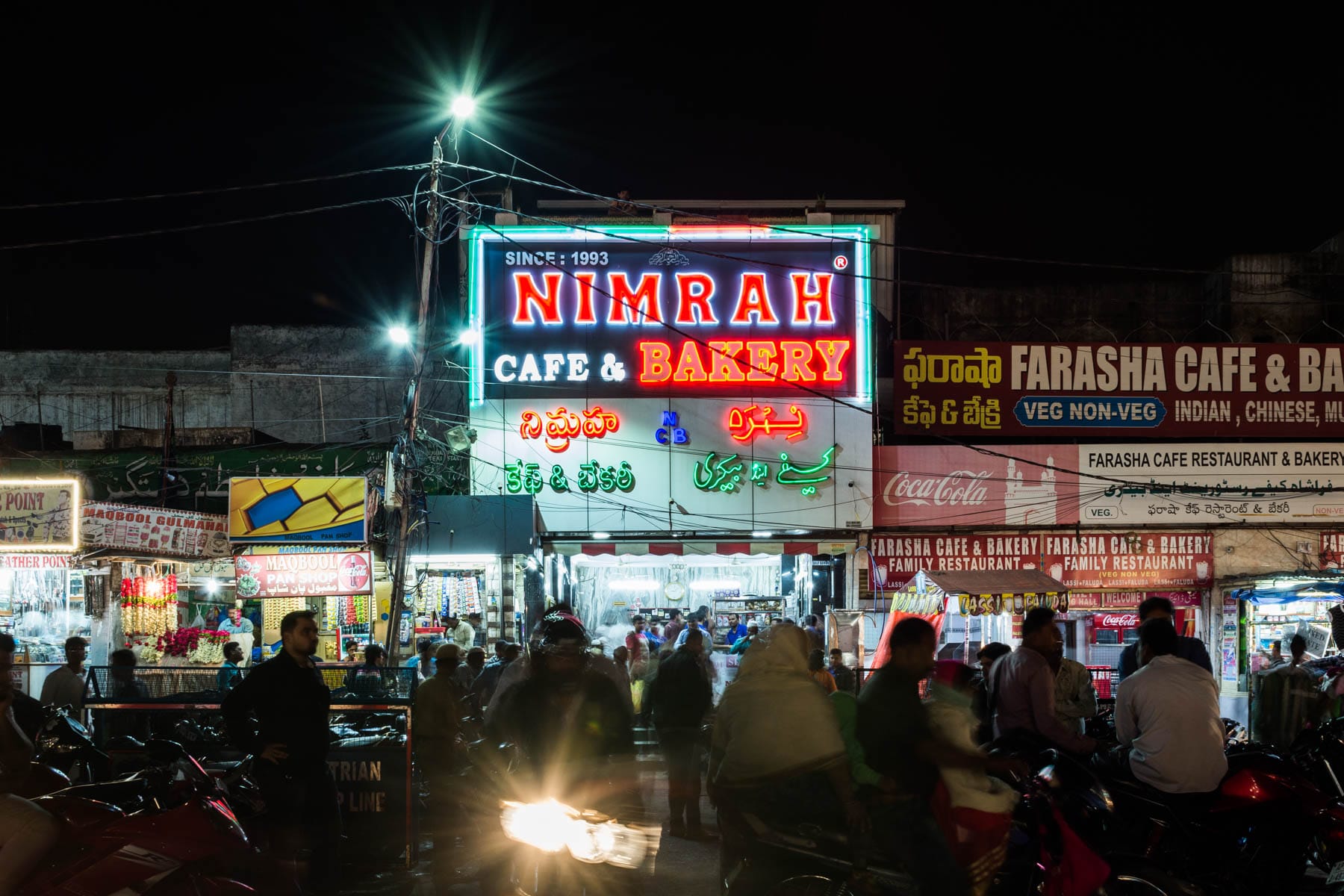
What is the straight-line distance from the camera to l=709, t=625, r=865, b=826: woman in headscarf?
17.6 ft

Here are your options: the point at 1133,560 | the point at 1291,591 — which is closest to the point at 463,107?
the point at 1133,560

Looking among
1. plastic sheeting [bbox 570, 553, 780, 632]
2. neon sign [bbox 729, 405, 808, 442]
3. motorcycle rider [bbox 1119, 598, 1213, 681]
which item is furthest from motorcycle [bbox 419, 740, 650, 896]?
plastic sheeting [bbox 570, 553, 780, 632]

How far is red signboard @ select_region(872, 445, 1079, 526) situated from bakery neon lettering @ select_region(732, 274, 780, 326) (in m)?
3.88

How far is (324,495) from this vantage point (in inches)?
672

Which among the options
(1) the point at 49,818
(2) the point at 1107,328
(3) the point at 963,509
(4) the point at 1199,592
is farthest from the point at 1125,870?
(2) the point at 1107,328

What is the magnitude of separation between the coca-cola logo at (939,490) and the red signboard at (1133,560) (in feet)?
5.43

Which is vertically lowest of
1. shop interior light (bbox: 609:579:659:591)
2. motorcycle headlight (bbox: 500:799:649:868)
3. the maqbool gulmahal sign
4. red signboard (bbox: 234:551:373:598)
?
motorcycle headlight (bbox: 500:799:649:868)

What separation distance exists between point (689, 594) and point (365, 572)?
9906 mm

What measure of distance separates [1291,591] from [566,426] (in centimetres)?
1393

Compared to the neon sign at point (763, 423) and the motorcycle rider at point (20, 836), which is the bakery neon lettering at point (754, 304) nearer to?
the neon sign at point (763, 423)

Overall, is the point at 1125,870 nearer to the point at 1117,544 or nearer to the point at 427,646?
the point at 427,646

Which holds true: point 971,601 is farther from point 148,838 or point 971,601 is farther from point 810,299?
point 148,838

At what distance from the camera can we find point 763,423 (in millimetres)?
23656

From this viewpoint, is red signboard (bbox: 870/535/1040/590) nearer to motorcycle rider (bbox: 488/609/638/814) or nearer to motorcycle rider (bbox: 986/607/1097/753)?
motorcycle rider (bbox: 986/607/1097/753)
